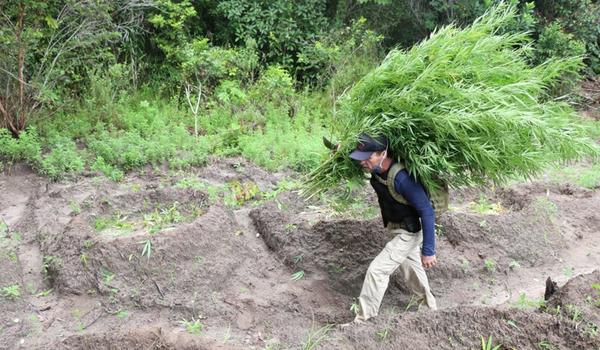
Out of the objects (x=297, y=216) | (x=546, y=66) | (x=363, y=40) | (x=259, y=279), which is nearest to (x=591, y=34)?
(x=363, y=40)

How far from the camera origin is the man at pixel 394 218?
3.72m

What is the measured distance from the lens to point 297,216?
5.41 metres

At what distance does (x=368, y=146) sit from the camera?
371cm

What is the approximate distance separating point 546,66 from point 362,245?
6.84 feet

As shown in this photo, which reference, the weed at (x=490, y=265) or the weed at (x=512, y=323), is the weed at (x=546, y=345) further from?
the weed at (x=490, y=265)

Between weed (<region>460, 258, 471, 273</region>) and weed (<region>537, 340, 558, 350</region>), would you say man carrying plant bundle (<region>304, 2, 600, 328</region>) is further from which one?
weed (<region>460, 258, 471, 273</region>)

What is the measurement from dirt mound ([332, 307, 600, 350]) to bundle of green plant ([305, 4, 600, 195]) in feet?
2.90

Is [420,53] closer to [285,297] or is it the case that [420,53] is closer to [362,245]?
[362,245]

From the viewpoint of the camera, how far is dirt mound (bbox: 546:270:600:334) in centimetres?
338

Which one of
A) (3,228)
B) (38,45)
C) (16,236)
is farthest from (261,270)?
(38,45)

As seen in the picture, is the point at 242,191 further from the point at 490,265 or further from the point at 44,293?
the point at 490,265

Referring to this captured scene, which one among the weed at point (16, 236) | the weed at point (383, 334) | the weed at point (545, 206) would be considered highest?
the weed at point (545, 206)

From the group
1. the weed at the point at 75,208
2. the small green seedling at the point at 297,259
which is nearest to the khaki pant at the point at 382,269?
the small green seedling at the point at 297,259

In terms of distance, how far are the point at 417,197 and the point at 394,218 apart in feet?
1.09
